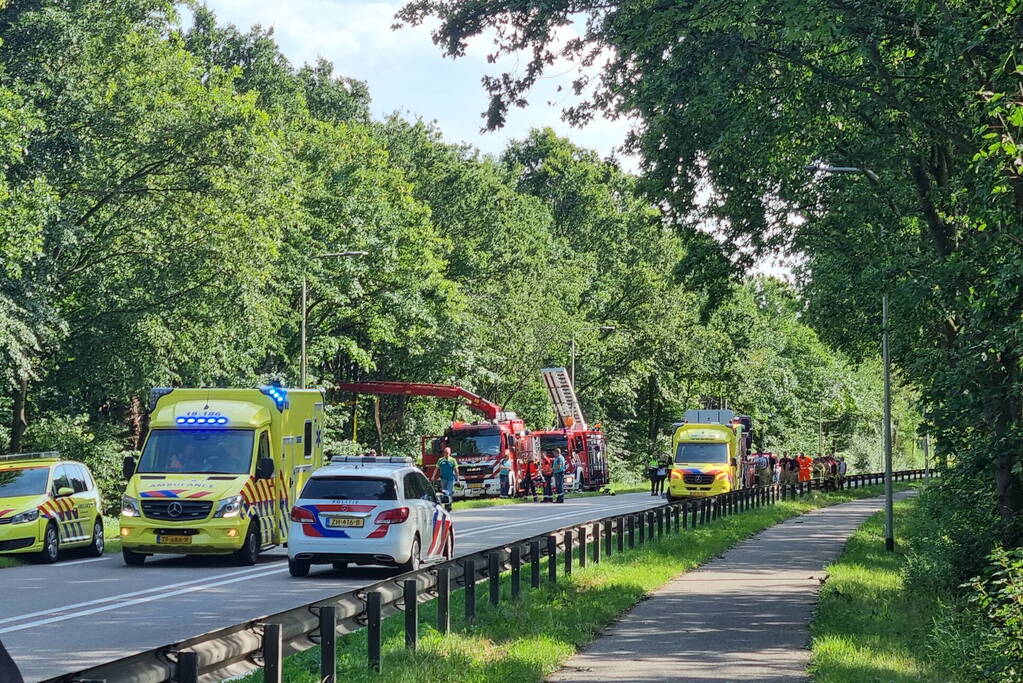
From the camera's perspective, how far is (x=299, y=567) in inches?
805

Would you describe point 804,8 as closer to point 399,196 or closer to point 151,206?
point 151,206

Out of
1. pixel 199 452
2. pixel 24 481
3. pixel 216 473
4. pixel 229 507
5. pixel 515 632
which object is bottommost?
pixel 515 632

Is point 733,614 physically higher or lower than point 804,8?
lower

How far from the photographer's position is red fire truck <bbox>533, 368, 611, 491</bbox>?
61.5 m

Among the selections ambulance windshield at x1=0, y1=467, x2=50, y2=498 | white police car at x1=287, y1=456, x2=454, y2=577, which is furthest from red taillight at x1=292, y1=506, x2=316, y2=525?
ambulance windshield at x1=0, y1=467, x2=50, y2=498

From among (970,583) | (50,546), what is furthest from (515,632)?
(50,546)

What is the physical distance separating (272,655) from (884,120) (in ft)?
42.7

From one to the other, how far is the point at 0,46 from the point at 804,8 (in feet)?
92.0

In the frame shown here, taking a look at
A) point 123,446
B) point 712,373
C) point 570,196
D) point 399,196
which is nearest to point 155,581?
point 123,446

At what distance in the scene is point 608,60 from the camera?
54.1ft

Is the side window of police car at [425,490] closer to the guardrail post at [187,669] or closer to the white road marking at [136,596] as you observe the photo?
the white road marking at [136,596]

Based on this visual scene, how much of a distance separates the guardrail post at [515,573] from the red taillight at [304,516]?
14.0 ft

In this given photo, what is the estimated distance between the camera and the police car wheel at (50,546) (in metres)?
22.8

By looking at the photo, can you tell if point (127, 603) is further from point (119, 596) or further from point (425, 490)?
point (425, 490)
